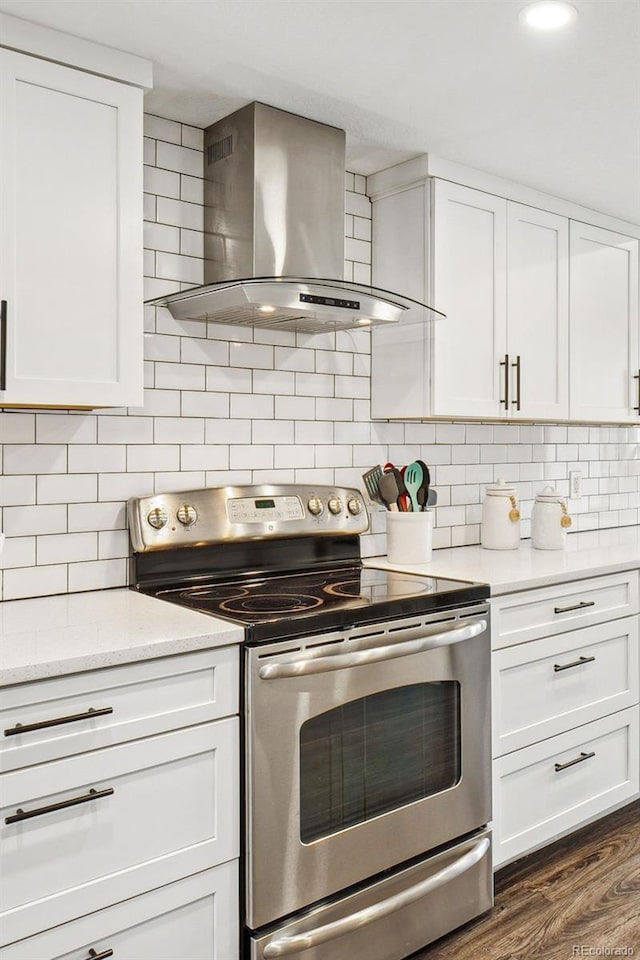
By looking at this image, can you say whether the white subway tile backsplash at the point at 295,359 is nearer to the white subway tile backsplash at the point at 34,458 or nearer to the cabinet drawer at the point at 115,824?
the white subway tile backsplash at the point at 34,458

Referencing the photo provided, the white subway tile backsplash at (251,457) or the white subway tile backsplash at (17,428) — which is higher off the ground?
the white subway tile backsplash at (17,428)

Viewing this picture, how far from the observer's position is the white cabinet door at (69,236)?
179cm

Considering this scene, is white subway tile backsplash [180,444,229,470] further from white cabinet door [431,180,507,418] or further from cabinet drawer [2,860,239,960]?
cabinet drawer [2,860,239,960]

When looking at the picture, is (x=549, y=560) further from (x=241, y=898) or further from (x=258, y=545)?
(x=241, y=898)

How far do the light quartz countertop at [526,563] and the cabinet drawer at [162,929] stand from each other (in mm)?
1067

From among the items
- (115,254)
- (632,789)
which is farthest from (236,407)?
(632,789)

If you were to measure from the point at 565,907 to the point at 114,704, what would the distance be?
5.01ft

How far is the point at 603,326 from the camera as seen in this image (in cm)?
336

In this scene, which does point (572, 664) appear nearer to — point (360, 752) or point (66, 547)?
point (360, 752)

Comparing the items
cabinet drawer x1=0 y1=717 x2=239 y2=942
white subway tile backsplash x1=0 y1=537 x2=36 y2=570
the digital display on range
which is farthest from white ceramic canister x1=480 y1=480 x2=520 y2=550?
white subway tile backsplash x1=0 y1=537 x2=36 y2=570

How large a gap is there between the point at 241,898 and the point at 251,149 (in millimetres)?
1914

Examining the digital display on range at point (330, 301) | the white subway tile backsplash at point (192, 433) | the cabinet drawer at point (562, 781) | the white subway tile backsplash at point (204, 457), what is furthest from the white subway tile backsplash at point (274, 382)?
the cabinet drawer at point (562, 781)

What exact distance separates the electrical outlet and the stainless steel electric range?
5.07ft

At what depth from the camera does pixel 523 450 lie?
3.45 metres
